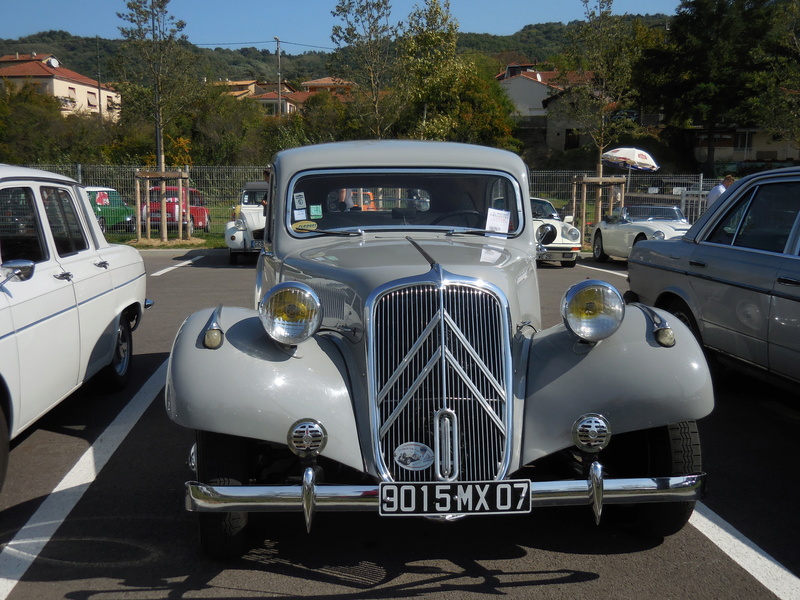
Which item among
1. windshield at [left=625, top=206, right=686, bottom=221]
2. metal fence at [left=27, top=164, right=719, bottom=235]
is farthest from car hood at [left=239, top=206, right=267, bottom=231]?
windshield at [left=625, top=206, right=686, bottom=221]

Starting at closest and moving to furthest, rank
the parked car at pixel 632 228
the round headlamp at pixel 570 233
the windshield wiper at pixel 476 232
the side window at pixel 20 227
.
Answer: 1. the side window at pixel 20 227
2. the windshield wiper at pixel 476 232
3. the parked car at pixel 632 228
4. the round headlamp at pixel 570 233

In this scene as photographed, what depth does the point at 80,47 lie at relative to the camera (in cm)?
13875

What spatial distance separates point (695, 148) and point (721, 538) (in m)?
58.6

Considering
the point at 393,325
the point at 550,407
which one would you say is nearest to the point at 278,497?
the point at 393,325

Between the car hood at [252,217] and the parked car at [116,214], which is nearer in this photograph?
the car hood at [252,217]

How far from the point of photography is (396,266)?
3.55m

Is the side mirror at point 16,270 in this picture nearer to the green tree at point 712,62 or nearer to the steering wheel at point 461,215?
the steering wheel at point 461,215

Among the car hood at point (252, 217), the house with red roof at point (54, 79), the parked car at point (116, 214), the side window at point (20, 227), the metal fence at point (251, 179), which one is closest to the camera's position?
the side window at point (20, 227)

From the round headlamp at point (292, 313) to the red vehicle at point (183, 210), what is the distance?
A: 706 inches

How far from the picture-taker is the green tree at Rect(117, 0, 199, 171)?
22.1 meters

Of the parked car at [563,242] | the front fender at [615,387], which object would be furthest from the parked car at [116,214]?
the front fender at [615,387]

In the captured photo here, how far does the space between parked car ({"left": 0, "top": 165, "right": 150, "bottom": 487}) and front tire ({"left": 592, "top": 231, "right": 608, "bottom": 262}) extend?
12.8 metres

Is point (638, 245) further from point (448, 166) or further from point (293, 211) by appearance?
point (293, 211)

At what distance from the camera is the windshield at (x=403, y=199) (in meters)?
4.82
